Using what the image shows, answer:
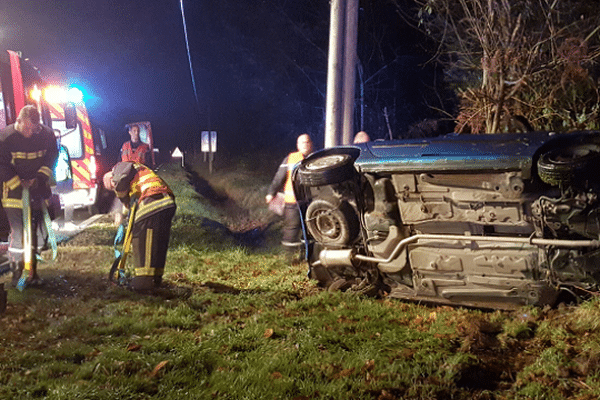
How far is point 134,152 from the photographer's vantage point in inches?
569

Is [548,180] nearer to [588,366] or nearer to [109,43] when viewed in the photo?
[588,366]

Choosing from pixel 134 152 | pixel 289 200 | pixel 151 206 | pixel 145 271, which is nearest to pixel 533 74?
pixel 289 200

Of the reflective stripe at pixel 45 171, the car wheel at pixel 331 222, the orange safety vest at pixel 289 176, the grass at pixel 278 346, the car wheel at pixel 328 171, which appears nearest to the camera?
the grass at pixel 278 346

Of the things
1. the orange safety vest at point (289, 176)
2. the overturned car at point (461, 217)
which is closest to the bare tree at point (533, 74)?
the orange safety vest at point (289, 176)

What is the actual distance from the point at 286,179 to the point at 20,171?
3.16m

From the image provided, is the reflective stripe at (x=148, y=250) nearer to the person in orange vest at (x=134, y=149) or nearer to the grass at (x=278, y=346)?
the grass at (x=278, y=346)

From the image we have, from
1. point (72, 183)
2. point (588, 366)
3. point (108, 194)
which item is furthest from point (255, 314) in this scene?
point (108, 194)

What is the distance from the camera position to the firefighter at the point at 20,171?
595 cm

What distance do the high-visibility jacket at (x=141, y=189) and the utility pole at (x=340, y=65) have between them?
2130 millimetres

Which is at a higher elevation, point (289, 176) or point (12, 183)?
point (12, 183)

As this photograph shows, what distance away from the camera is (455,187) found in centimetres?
432

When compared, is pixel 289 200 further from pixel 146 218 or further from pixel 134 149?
pixel 134 149

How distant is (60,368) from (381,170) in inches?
109

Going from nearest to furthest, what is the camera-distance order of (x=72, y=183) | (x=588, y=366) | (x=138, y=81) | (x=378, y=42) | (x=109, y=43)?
(x=588, y=366)
(x=72, y=183)
(x=378, y=42)
(x=109, y=43)
(x=138, y=81)
